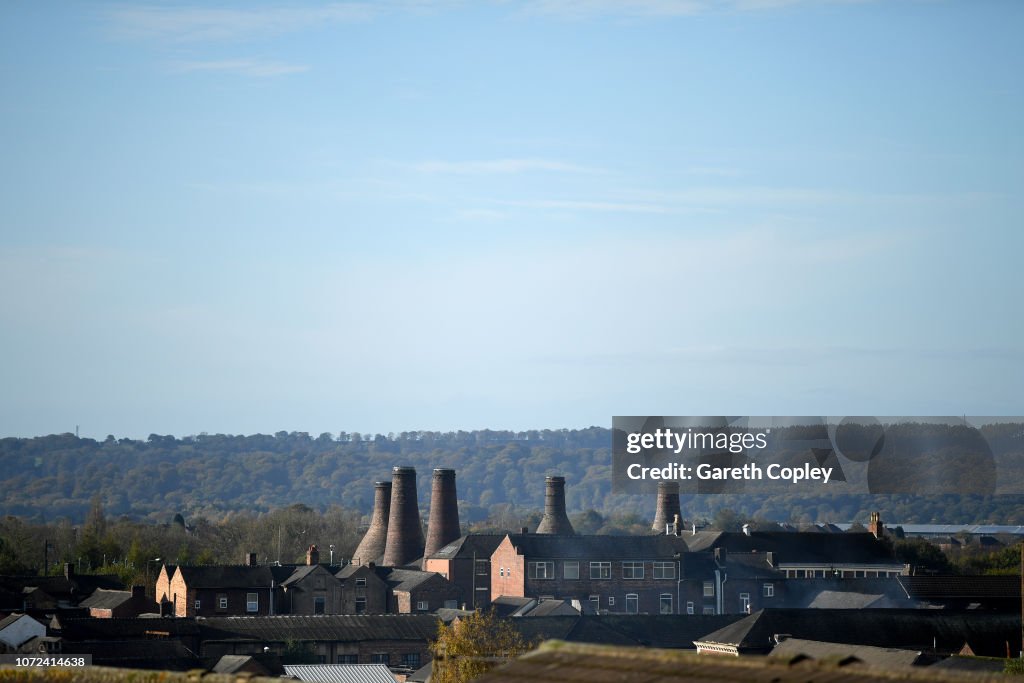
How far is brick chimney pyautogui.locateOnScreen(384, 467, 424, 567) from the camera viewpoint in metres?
91.9

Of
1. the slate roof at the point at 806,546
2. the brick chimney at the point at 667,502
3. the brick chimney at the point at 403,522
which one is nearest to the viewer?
the slate roof at the point at 806,546

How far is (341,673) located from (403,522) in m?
40.4

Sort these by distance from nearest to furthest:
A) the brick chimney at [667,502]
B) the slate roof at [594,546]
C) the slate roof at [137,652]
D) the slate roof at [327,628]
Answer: the slate roof at [137,652], the slate roof at [327,628], the slate roof at [594,546], the brick chimney at [667,502]

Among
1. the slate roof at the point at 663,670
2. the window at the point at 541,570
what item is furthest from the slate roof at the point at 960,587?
the slate roof at the point at 663,670

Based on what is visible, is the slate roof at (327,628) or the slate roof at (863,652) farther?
the slate roof at (327,628)

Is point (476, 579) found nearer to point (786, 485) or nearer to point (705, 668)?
point (786, 485)

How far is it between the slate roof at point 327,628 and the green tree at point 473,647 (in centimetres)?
159

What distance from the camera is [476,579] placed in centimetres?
8400

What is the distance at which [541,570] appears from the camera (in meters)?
80.2

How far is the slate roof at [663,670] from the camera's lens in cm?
1050

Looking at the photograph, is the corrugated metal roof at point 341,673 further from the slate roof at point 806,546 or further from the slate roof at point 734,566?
the slate roof at point 806,546

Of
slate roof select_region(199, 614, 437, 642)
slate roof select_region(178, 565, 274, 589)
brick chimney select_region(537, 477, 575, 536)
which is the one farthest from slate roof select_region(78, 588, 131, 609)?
brick chimney select_region(537, 477, 575, 536)

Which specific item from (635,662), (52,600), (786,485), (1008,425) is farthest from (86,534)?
(635,662)

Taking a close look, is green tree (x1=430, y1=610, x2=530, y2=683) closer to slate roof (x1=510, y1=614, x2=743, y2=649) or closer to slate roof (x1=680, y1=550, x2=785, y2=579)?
slate roof (x1=510, y1=614, x2=743, y2=649)
